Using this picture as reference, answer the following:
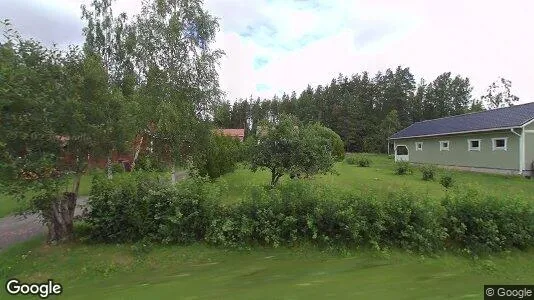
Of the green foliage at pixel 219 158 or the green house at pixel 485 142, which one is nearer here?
the green foliage at pixel 219 158

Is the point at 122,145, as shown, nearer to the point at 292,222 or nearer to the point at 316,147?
the point at 292,222

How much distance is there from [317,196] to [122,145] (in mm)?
4450

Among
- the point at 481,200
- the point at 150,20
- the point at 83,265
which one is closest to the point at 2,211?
the point at 83,265

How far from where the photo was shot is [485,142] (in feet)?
73.4

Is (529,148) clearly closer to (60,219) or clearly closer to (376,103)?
(60,219)

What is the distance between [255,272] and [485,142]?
21.5 m

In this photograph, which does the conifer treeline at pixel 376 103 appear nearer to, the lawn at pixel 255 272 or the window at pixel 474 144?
the window at pixel 474 144

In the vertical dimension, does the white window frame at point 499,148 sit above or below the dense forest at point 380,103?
below

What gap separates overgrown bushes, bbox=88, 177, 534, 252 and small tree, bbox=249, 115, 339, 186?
4638 millimetres

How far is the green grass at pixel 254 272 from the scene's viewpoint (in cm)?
500

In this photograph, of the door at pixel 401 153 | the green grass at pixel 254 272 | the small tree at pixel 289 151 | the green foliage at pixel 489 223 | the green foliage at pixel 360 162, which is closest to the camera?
the green grass at pixel 254 272

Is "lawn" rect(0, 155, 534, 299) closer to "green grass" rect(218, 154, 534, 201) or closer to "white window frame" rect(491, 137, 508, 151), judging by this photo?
"green grass" rect(218, 154, 534, 201)

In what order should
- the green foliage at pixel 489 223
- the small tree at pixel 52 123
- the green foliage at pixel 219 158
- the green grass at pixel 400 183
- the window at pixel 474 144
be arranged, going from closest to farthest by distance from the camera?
the small tree at pixel 52 123 < the green foliage at pixel 489 223 < the green grass at pixel 400 183 < the green foliage at pixel 219 158 < the window at pixel 474 144

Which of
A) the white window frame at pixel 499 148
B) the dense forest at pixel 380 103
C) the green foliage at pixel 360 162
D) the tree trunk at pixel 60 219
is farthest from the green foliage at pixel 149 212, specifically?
the dense forest at pixel 380 103
